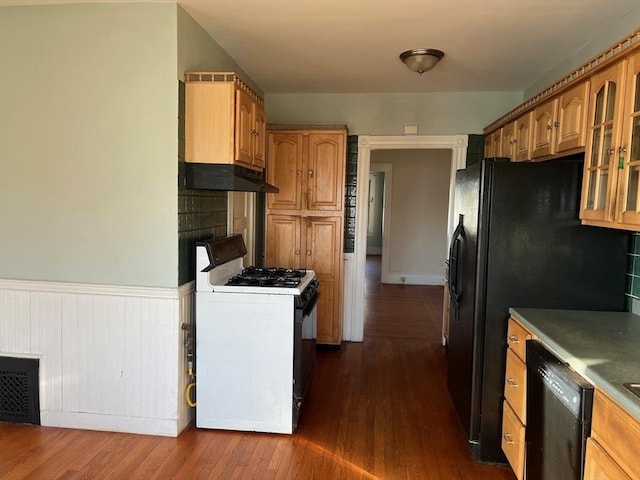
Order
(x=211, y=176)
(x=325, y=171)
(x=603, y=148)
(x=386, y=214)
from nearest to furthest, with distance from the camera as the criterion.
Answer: (x=603, y=148)
(x=211, y=176)
(x=325, y=171)
(x=386, y=214)

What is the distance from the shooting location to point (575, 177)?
223 centimetres

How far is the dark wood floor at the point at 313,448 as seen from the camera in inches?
89.1

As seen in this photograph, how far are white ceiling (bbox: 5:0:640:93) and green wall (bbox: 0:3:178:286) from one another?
0.62 feet

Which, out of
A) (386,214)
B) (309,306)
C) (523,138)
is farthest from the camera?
(386,214)

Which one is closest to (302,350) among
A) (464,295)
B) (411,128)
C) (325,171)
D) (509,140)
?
(464,295)

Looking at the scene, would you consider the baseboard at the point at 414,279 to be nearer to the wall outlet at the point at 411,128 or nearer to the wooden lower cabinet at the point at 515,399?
the wall outlet at the point at 411,128

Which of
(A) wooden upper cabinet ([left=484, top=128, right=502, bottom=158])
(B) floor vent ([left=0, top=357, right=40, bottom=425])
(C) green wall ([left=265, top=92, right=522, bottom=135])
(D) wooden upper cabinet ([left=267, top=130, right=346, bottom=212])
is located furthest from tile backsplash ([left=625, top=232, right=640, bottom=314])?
(B) floor vent ([left=0, top=357, right=40, bottom=425])

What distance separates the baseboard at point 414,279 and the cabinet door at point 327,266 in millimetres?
3756

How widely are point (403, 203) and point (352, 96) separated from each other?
148 inches

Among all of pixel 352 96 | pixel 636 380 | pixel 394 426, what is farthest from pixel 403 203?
pixel 636 380

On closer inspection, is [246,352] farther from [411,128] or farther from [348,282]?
[411,128]

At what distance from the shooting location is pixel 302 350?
8.90 feet

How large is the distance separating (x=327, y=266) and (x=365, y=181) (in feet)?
3.11

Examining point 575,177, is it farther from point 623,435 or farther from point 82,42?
point 82,42
